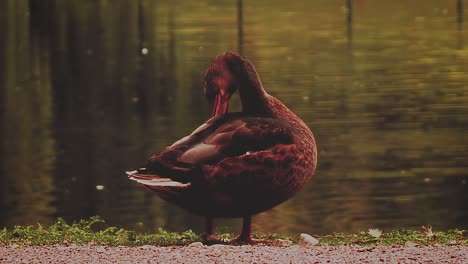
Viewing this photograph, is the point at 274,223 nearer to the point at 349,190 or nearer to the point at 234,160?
the point at 349,190

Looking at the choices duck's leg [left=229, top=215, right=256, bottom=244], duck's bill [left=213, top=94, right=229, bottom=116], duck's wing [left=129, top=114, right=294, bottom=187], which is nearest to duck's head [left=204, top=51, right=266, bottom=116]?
duck's bill [left=213, top=94, right=229, bottom=116]

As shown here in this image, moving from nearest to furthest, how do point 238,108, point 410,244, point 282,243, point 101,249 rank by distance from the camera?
1. point 101,249
2. point 410,244
3. point 282,243
4. point 238,108

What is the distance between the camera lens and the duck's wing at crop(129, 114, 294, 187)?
9750mm

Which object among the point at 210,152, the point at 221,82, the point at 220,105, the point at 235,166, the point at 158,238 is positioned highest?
the point at 221,82

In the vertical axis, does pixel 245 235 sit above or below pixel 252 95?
Result: below

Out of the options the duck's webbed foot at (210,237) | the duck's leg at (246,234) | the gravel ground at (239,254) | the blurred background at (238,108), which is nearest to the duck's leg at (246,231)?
the duck's leg at (246,234)

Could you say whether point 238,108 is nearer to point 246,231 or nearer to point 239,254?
point 246,231

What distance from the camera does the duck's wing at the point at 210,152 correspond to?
384 inches

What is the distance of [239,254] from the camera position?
9055 millimetres

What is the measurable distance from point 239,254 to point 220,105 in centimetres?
190

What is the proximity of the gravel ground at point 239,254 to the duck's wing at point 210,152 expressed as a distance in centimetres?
55

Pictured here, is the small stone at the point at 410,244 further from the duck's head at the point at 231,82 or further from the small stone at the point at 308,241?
the duck's head at the point at 231,82

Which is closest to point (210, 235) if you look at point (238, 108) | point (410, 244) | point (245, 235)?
point (245, 235)

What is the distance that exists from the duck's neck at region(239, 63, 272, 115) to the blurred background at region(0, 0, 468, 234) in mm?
3713
